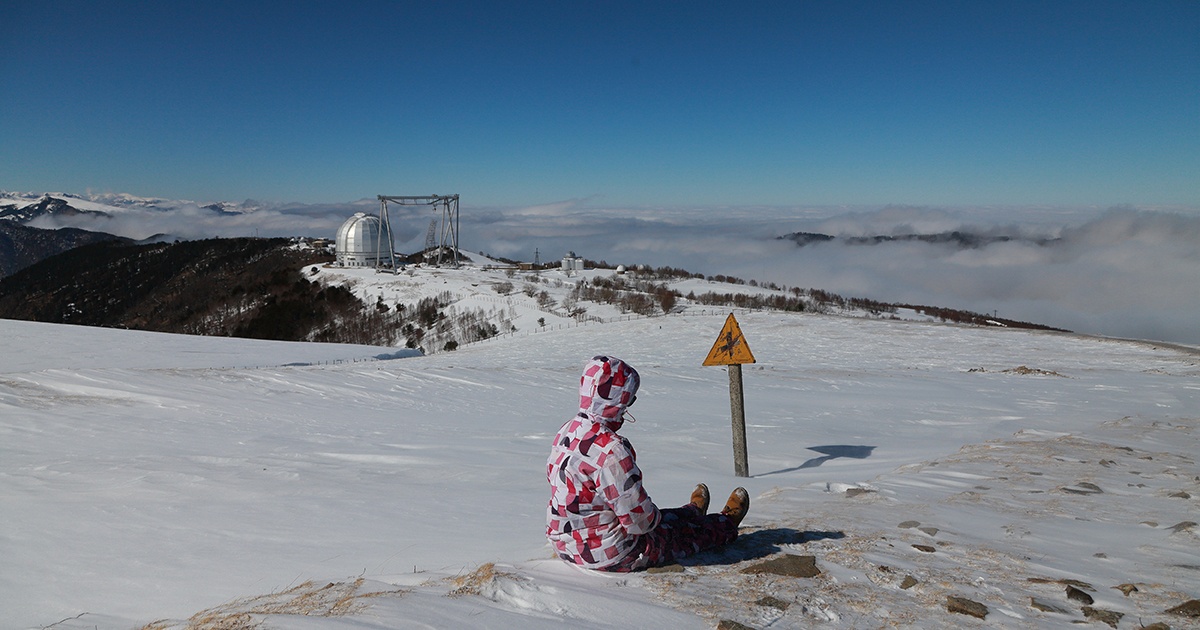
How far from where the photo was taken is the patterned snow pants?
435cm

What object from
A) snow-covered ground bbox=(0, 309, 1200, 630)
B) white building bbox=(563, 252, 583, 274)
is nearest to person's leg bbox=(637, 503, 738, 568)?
snow-covered ground bbox=(0, 309, 1200, 630)

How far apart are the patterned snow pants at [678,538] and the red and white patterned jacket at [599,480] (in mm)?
104

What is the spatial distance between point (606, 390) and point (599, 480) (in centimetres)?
58

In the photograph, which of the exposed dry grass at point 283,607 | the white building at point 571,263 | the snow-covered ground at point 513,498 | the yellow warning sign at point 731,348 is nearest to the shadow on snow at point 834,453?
the snow-covered ground at point 513,498

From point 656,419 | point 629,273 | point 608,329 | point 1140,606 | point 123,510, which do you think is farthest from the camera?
point 629,273

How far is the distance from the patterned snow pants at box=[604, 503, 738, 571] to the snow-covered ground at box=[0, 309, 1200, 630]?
0.15 m

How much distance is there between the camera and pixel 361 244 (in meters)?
73.4

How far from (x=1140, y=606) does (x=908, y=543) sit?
1.51 m

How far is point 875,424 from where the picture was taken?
1297 cm

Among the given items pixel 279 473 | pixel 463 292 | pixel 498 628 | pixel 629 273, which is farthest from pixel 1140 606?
pixel 629 273

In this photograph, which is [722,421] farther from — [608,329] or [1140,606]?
[608,329]

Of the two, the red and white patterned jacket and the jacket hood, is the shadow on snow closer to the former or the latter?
the red and white patterned jacket

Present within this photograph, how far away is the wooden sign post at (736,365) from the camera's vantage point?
8.74 metres

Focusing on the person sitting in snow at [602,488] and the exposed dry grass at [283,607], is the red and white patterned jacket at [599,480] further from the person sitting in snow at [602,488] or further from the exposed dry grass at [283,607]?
the exposed dry grass at [283,607]
